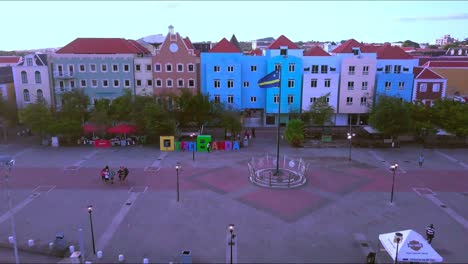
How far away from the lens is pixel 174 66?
51656mm

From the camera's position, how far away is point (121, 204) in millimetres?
25328

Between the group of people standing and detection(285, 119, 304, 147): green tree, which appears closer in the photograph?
the group of people standing

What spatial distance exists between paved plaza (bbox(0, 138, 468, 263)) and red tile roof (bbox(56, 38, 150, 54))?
2075 cm

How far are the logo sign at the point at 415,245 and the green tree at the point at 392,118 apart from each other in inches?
954

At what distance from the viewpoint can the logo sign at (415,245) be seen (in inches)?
677

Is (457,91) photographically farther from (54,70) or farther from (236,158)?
(54,70)

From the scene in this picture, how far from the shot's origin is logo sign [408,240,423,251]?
56.4 feet

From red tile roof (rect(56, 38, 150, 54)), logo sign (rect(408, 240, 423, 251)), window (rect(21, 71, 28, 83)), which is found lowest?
logo sign (rect(408, 240, 423, 251))

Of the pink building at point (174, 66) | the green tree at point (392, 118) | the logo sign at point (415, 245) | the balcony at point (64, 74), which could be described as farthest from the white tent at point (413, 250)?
the balcony at point (64, 74)

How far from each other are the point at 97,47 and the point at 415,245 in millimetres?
49736

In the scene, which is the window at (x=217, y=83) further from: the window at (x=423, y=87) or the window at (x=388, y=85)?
the window at (x=423, y=87)

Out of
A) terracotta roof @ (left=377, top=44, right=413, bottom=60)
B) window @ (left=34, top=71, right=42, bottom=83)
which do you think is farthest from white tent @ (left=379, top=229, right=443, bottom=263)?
window @ (left=34, top=71, right=42, bottom=83)

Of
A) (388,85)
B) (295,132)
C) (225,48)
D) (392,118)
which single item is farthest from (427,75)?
(225,48)

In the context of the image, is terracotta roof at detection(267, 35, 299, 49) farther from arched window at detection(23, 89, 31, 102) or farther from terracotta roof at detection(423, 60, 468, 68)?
arched window at detection(23, 89, 31, 102)
